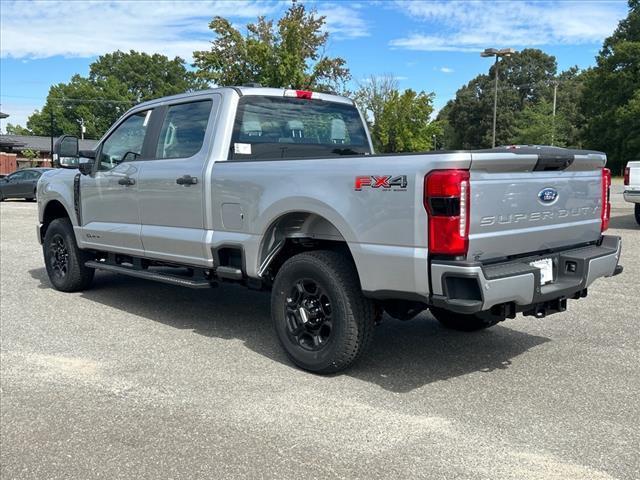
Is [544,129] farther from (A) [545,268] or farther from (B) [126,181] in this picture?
(A) [545,268]

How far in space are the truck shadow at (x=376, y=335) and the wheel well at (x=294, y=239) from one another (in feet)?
2.47

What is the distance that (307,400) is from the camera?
4047 millimetres

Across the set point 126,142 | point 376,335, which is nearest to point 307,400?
point 376,335

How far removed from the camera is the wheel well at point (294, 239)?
4.57m

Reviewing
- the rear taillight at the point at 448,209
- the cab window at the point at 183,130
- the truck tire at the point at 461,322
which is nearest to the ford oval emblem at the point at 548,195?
the rear taillight at the point at 448,209

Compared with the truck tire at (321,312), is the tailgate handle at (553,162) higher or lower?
higher

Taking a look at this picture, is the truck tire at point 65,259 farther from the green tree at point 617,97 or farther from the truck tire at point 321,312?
the green tree at point 617,97

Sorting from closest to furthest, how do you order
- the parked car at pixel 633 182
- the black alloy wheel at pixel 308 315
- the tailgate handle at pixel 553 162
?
the tailgate handle at pixel 553 162 < the black alloy wheel at pixel 308 315 < the parked car at pixel 633 182

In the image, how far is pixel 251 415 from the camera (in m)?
3.80

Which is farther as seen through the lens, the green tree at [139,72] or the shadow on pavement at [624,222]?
the green tree at [139,72]

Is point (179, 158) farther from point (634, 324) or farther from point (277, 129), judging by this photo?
point (634, 324)

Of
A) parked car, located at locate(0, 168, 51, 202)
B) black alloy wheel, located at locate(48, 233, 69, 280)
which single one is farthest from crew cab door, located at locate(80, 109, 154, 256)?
parked car, located at locate(0, 168, 51, 202)

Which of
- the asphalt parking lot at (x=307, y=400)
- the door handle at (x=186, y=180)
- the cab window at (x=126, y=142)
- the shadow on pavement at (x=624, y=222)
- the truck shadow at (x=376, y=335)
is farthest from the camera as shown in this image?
the shadow on pavement at (x=624, y=222)

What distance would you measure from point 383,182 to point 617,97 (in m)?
58.9
